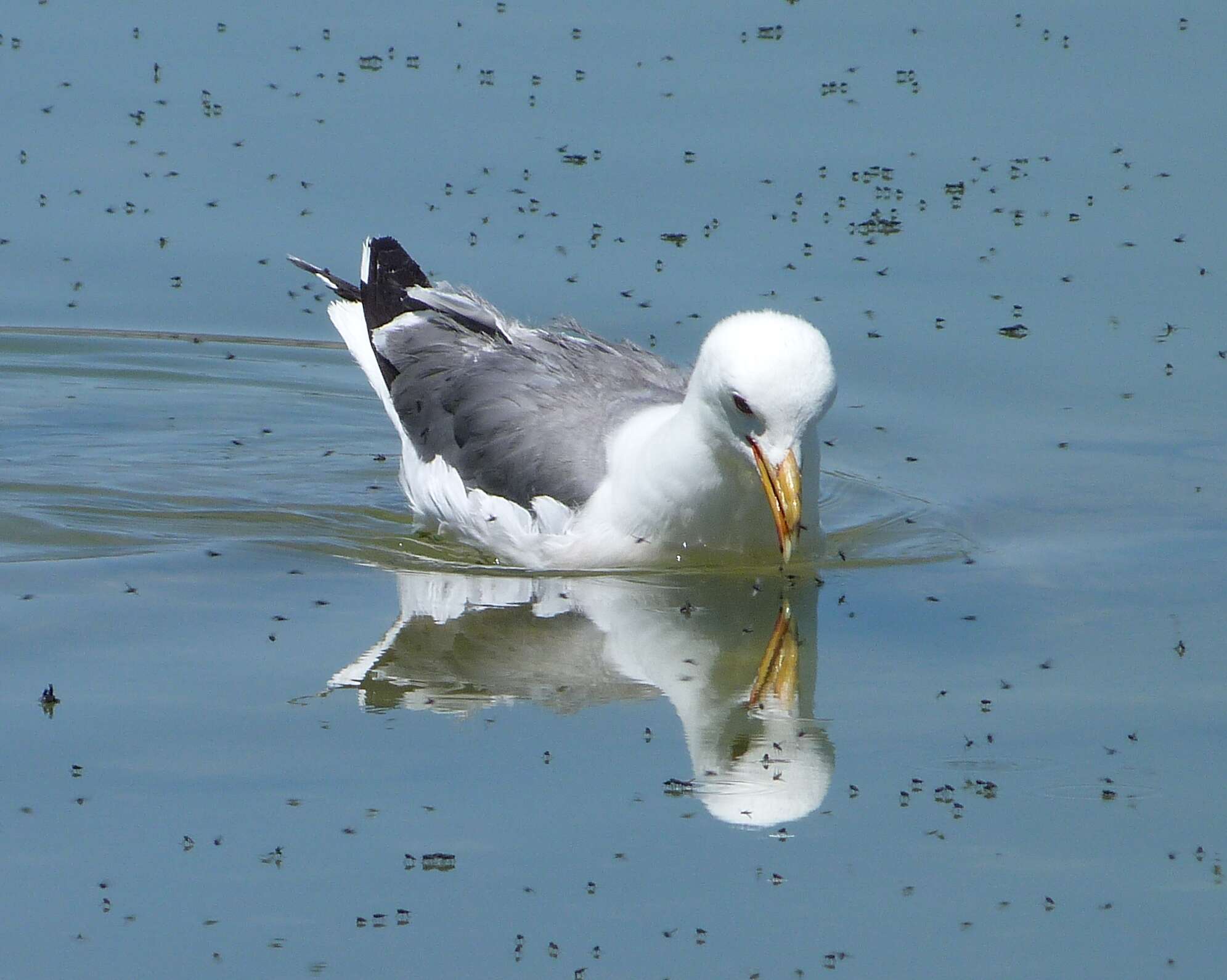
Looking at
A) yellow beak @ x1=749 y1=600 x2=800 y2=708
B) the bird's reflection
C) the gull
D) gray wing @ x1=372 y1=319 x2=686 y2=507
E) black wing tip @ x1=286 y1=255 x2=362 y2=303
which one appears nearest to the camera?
the bird's reflection

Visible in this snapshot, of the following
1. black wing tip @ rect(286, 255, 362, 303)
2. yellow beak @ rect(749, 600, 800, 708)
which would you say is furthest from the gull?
black wing tip @ rect(286, 255, 362, 303)

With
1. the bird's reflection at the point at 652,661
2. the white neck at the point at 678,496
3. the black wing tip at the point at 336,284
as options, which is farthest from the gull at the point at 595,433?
the black wing tip at the point at 336,284

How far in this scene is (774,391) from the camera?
7.77 m

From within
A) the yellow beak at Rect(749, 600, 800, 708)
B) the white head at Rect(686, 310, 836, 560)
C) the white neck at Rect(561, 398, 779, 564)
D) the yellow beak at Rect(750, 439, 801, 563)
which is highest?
the white head at Rect(686, 310, 836, 560)

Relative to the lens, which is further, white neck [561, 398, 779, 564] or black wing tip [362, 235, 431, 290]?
black wing tip [362, 235, 431, 290]

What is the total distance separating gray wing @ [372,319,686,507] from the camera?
908cm

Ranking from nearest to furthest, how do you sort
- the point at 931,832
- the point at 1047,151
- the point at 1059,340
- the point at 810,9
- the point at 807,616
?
the point at 931,832 → the point at 807,616 → the point at 1059,340 → the point at 1047,151 → the point at 810,9

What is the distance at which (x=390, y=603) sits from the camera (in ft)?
28.3

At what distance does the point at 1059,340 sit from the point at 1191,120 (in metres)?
3.19

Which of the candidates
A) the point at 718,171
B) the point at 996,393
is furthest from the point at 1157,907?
the point at 718,171

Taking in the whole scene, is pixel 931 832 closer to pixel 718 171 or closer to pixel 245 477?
pixel 245 477

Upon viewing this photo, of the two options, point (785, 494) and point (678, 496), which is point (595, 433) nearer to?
point (678, 496)

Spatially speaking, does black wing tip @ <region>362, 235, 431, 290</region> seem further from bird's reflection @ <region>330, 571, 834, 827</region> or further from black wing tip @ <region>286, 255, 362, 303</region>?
bird's reflection @ <region>330, 571, 834, 827</region>

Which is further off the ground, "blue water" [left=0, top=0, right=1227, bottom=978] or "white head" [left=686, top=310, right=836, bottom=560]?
"white head" [left=686, top=310, right=836, bottom=560]
